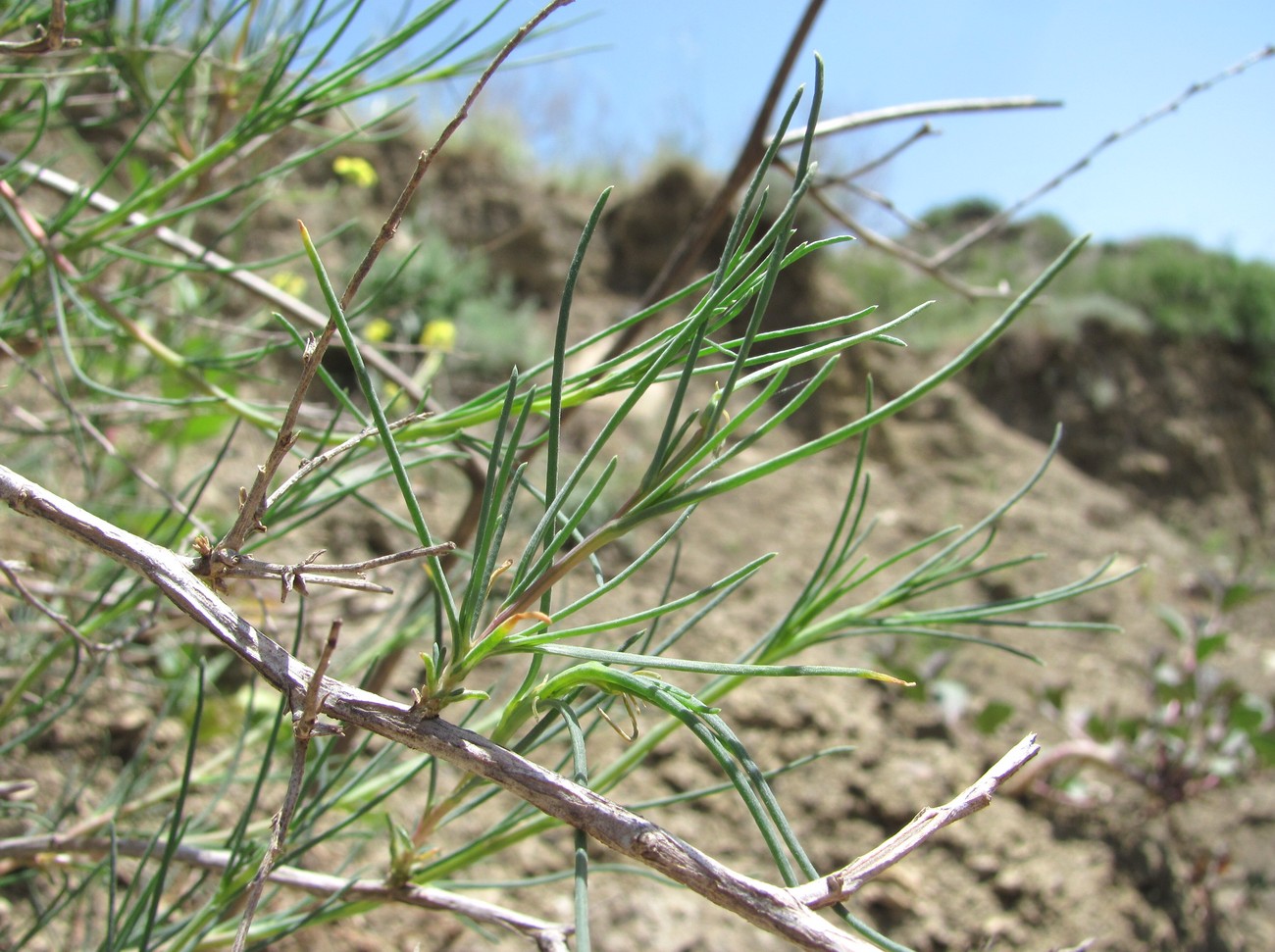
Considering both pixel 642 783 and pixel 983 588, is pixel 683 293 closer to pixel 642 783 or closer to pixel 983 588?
pixel 642 783

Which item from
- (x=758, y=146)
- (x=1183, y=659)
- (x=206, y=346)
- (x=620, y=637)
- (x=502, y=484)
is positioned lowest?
(x=1183, y=659)

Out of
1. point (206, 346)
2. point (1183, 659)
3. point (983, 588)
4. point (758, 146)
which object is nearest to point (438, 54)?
point (758, 146)

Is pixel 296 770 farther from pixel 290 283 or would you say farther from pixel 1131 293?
pixel 1131 293

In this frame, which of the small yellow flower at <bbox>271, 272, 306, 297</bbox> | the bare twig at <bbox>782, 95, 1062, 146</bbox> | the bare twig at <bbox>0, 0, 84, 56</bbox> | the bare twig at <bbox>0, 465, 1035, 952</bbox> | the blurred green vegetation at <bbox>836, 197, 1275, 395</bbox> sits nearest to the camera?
the bare twig at <bbox>0, 465, 1035, 952</bbox>

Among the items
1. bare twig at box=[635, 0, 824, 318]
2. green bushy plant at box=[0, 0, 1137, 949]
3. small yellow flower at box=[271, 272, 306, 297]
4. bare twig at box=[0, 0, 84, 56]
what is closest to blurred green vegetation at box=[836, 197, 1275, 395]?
small yellow flower at box=[271, 272, 306, 297]

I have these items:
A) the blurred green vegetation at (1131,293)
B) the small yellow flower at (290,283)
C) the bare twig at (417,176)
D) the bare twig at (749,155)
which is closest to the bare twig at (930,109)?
the bare twig at (749,155)

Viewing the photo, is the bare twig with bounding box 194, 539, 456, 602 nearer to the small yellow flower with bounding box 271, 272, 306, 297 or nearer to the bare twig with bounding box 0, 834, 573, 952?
the bare twig with bounding box 0, 834, 573, 952

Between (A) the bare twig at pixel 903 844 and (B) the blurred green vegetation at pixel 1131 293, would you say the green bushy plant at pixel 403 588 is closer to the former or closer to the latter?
(A) the bare twig at pixel 903 844
